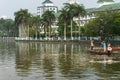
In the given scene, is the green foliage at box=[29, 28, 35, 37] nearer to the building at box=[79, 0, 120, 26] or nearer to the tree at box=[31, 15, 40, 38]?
the tree at box=[31, 15, 40, 38]

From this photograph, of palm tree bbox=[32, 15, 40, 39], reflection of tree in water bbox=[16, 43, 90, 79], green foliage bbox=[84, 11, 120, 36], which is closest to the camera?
reflection of tree in water bbox=[16, 43, 90, 79]

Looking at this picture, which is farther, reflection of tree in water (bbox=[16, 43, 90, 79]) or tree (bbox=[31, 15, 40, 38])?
tree (bbox=[31, 15, 40, 38])

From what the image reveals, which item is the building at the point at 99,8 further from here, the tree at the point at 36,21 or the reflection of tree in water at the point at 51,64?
the reflection of tree in water at the point at 51,64

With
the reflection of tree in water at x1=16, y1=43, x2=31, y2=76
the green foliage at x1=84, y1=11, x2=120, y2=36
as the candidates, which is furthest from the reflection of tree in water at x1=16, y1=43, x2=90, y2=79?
the green foliage at x1=84, y1=11, x2=120, y2=36

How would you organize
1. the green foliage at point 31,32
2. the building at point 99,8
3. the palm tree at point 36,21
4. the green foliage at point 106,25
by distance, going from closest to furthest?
the green foliage at point 106,25, the building at point 99,8, the palm tree at point 36,21, the green foliage at point 31,32

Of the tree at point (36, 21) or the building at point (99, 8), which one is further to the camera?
the tree at point (36, 21)

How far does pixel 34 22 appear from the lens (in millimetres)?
155000

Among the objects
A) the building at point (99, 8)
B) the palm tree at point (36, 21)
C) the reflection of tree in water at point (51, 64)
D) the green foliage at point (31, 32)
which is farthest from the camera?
→ the green foliage at point (31, 32)

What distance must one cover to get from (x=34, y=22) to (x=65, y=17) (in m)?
35.0

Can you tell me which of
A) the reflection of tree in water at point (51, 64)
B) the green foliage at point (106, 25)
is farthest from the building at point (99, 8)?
the reflection of tree in water at point (51, 64)

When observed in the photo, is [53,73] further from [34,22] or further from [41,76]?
[34,22]

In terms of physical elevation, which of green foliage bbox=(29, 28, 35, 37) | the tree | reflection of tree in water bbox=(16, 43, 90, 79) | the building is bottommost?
reflection of tree in water bbox=(16, 43, 90, 79)

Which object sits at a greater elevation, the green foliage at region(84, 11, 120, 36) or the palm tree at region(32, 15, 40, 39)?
the palm tree at region(32, 15, 40, 39)

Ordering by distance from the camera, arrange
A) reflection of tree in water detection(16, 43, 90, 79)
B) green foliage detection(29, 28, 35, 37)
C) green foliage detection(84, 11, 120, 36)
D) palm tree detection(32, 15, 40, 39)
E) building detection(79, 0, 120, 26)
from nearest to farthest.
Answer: reflection of tree in water detection(16, 43, 90, 79) < green foliage detection(84, 11, 120, 36) < building detection(79, 0, 120, 26) < palm tree detection(32, 15, 40, 39) < green foliage detection(29, 28, 35, 37)
